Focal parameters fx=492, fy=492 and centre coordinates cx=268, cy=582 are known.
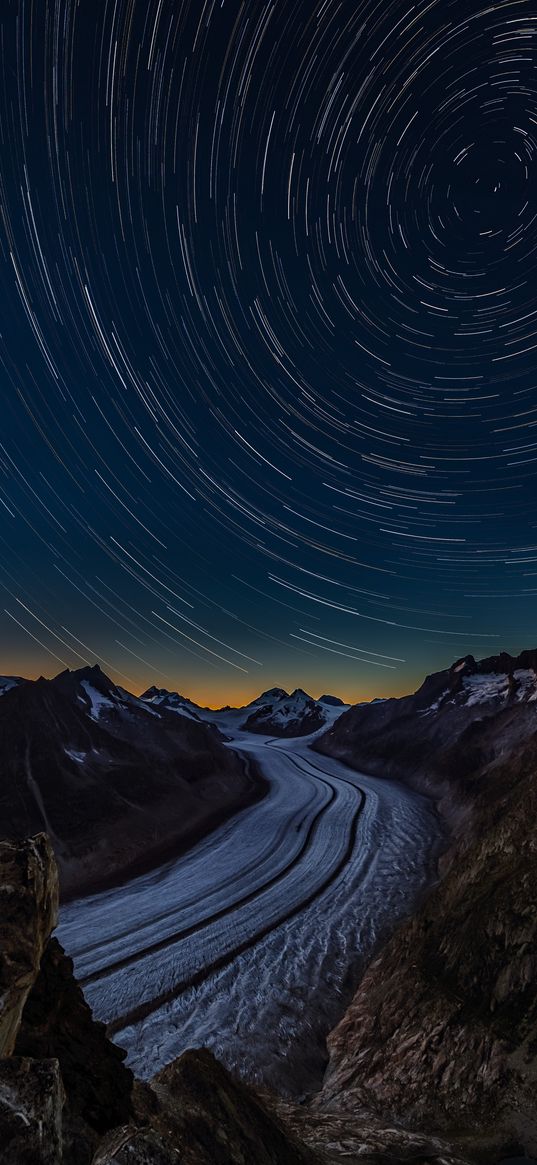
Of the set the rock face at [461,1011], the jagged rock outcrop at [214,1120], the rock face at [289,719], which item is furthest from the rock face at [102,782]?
the rock face at [289,719]

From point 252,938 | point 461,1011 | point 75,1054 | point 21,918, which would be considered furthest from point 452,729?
point 21,918

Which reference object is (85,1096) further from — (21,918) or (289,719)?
(289,719)

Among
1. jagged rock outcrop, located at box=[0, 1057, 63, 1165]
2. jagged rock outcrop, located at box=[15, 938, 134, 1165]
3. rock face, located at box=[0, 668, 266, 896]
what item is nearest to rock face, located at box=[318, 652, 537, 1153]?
→ jagged rock outcrop, located at box=[15, 938, 134, 1165]

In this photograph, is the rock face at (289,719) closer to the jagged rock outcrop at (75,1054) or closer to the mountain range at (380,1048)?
the mountain range at (380,1048)

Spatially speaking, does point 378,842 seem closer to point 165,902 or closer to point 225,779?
point 165,902

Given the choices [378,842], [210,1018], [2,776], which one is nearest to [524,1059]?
[210,1018]

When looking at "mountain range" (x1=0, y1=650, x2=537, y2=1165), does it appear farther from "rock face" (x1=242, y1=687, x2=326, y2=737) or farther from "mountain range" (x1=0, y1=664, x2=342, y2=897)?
"rock face" (x1=242, y1=687, x2=326, y2=737)

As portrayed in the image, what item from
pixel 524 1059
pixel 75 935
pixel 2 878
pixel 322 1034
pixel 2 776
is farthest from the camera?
pixel 2 776
